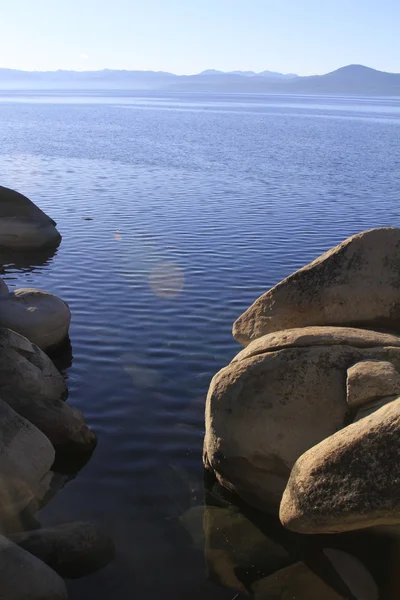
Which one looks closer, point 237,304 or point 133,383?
point 133,383

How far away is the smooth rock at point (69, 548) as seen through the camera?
9305 millimetres

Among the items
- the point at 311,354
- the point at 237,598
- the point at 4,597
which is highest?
the point at 311,354

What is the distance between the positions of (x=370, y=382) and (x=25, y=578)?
5.54m

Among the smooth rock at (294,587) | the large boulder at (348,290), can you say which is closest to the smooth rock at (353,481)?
the smooth rock at (294,587)

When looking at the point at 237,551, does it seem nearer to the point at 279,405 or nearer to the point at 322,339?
the point at 279,405

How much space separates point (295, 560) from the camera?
32.6 ft

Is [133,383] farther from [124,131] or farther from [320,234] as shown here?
[124,131]

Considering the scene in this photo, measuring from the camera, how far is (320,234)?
96.5 feet

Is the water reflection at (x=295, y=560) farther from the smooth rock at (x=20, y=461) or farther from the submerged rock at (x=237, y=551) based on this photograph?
the smooth rock at (x=20, y=461)

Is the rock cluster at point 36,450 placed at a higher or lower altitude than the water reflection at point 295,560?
higher

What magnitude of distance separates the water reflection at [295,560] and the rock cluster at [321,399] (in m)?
0.57

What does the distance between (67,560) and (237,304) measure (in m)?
12.0

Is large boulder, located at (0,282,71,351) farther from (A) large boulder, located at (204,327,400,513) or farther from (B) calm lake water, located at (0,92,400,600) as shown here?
(A) large boulder, located at (204,327,400,513)

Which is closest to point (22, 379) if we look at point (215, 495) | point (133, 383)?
point (133, 383)
